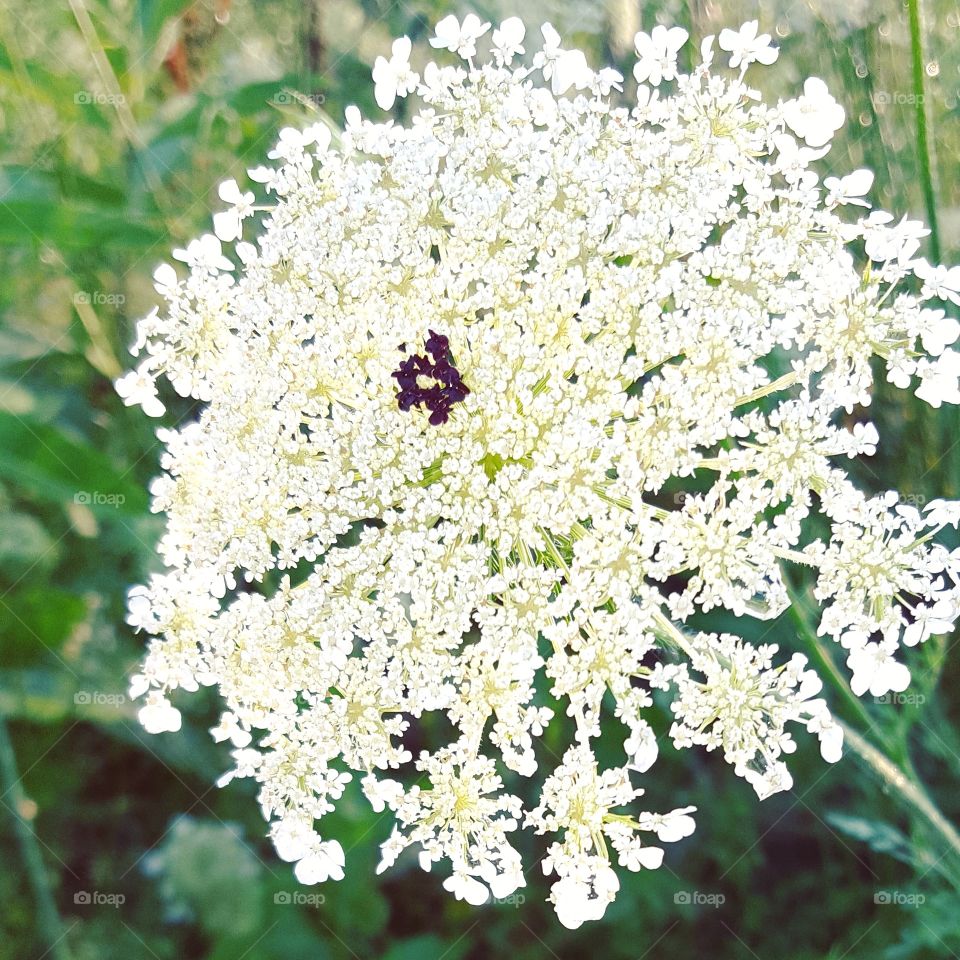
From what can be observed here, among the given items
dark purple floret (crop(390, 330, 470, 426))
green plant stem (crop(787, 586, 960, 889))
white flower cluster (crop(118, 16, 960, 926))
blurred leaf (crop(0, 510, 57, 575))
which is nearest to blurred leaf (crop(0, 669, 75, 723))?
blurred leaf (crop(0, 510, 57, 575))

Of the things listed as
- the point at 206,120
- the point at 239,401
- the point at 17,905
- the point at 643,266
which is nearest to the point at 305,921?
the point at 17,905

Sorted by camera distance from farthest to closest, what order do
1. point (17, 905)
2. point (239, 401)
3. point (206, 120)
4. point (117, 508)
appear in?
1. point (17, 905)
2. point (206, 120)
3. point (117, 508)
4. point (239, 401)

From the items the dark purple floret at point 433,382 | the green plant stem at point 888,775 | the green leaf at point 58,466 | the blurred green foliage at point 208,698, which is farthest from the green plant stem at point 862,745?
the green leaf at point 58,466

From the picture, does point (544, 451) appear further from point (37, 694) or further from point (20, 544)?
point (37, 694)

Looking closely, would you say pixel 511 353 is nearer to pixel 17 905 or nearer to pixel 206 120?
pixel 206 120

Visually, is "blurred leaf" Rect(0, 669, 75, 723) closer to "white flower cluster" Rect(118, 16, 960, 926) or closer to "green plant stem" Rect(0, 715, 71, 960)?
"green plant stem" Rect(0, 715, 71, 960)

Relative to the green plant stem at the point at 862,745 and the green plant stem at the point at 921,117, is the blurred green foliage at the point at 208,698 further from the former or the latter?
the green plant stem at the point at 921,117
